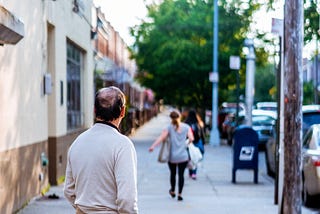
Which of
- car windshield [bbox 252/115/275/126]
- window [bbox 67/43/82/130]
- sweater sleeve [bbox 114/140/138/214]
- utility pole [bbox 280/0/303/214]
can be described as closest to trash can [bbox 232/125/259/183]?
window [bbox 67/43/82/130]

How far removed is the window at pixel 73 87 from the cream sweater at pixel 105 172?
1163 centimetres

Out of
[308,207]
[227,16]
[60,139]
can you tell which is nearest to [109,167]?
[308,207]

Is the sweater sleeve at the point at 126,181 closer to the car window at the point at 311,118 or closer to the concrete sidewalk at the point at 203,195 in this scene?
the concrete sidewalk at the point at 203,195

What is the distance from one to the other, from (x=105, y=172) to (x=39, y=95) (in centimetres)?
798

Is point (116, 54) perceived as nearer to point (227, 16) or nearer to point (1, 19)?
Result: point (227, 16)

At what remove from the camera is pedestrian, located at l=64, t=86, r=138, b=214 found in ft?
14.4

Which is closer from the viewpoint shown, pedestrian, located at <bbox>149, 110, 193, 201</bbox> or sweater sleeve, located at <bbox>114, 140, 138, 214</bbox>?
sweater sleeve, located at <bbox>114, 140, 138, 214</bbox>

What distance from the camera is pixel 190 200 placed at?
1209cm

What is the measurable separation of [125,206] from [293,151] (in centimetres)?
501

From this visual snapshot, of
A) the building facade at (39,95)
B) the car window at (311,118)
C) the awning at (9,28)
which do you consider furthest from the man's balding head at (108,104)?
the car window at (311,118)

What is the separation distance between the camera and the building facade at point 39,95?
31.7 feet

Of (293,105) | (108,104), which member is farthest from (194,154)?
(108,104)

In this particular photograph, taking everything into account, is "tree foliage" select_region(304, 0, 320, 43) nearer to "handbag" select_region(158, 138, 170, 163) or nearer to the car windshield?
"handbag" select_region(158, 138, 170, 163)

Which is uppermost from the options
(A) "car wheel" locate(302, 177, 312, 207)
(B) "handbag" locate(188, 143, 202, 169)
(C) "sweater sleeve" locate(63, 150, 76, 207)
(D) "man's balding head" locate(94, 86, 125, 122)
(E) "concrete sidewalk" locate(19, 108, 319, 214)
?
(D) "man's balding head" locate(94, 86, 125, 122)
